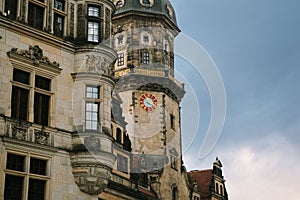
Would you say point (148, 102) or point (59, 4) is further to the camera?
point (148, 102)

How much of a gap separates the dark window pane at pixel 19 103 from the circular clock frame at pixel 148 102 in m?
25.9

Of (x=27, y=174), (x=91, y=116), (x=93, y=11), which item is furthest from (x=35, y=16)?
(x=27, y=174)

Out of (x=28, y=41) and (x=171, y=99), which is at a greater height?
(x=171, y=99)

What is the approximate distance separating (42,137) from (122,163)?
623 inches

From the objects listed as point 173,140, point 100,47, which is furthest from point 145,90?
point 100,47

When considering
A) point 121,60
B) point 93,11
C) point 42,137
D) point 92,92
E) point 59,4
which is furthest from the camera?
point 121,60

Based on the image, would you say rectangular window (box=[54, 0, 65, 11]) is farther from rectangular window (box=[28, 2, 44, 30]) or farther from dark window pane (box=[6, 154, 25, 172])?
dark window pane (box=[6, 154, 25, 172])

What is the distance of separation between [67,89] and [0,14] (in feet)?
14.2

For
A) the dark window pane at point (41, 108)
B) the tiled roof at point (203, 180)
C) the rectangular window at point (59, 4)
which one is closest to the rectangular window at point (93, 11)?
the rectangular window at point (59, 4)

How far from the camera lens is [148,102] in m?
47.4

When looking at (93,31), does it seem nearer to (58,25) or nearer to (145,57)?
(58,25)

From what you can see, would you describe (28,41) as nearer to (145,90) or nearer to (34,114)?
(34,114)

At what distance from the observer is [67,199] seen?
71.3ft

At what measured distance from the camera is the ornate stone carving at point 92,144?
73.7 feet
